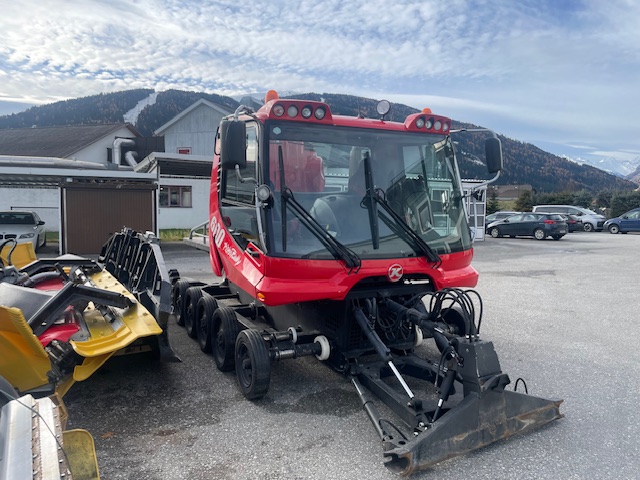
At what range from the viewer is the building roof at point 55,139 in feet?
114

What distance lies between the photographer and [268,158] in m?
4.57

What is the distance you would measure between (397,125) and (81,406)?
393 cm

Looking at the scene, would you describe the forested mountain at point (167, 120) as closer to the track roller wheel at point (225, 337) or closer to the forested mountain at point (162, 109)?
the forested mountain at point (162, 109)

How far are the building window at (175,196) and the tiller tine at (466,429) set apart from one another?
19.1 metres

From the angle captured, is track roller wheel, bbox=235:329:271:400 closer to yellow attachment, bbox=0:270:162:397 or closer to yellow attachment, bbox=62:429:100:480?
yellow attachment, bbox=0:270:162:397

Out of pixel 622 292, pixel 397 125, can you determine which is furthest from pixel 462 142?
pixel 622 292

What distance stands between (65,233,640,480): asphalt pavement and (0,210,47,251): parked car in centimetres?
1132

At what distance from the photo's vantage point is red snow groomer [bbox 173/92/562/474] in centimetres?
422

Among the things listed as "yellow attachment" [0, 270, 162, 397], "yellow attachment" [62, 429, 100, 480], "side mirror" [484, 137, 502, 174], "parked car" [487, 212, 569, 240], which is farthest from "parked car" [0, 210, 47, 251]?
"parked car" [487, 212, 569, 240]

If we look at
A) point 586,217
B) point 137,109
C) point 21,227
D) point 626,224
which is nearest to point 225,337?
point 21,227

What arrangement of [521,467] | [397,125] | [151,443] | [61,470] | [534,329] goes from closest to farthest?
1. [61,470]
2. [521,467]
3. [151,443]
4. [397,125]
5. [534,329]

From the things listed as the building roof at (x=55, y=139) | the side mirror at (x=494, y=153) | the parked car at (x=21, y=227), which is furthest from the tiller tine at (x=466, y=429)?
the building roof at (x=55, y=139)

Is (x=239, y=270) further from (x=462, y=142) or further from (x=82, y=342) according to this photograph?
(x=462, y=142)

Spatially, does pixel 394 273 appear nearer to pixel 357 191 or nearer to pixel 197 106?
pixel 357 191
